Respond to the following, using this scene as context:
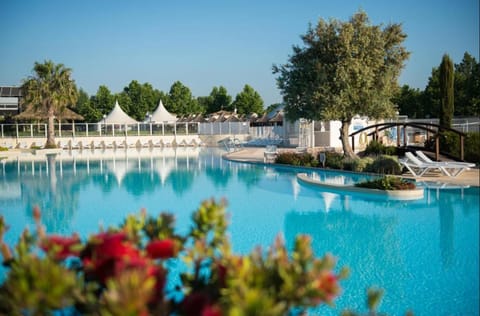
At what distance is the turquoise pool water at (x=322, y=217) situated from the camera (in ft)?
21.2

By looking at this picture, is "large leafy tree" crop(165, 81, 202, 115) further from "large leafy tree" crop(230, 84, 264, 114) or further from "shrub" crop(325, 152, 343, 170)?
"shrub" crop(325, 152, 343, 170)

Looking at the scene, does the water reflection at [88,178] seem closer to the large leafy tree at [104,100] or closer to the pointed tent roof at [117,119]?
the pointed tent roof at [117,119]

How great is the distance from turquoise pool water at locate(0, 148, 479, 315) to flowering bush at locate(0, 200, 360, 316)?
0.40 m

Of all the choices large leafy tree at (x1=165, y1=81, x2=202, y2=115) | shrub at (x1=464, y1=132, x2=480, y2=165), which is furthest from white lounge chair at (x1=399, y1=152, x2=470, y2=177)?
large leafy tree at (x1=165, y1=81, x2=202, y2=115)

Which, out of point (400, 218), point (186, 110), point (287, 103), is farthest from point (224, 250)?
point (186, 110)

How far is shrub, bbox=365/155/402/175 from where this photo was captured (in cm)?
1680

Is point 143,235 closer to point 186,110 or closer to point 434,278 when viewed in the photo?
point 434,278

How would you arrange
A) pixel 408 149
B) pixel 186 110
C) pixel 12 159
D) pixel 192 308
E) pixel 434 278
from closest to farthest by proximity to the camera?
pixel 192 308
pixel 434 278
pixel 408 149
pixel 12 159
pixel 186 110

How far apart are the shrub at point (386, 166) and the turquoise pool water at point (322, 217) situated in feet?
3.06

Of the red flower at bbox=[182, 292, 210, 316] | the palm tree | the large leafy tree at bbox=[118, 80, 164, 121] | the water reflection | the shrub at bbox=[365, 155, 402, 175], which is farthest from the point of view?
the large leafy tree at bbox=[118, 80, 164, 121]

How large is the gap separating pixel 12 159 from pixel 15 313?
30831 millimetres

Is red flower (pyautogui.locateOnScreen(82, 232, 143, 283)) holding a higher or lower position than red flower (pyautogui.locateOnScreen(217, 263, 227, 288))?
higher

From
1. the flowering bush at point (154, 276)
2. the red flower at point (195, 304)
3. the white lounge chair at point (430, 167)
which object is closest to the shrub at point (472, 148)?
the white lounge chair at point (430, 167)

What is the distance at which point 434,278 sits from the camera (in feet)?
22.0
